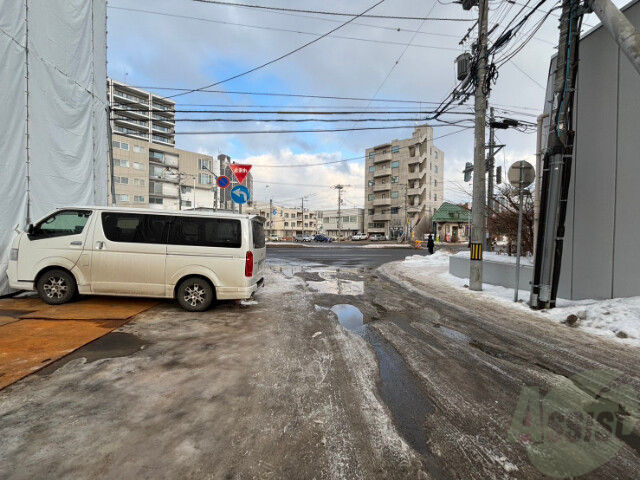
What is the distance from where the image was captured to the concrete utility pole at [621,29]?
5.11m

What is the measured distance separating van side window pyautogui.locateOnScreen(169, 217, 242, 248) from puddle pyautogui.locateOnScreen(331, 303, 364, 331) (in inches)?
97.0

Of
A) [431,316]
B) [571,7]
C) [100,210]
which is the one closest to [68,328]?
[100,210]

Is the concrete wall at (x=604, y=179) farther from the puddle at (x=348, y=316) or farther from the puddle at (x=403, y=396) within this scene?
the puddle at (x=403, y=396)

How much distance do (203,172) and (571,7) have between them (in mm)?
71229

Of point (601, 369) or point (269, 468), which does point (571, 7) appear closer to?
point (601, 369)

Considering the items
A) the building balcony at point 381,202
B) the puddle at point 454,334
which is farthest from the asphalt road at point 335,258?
the building balcony at point 381,202

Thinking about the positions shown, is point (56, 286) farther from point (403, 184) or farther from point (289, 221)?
point (289, 221)

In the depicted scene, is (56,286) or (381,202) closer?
(56,286)

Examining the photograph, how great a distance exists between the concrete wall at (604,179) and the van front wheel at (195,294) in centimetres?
823

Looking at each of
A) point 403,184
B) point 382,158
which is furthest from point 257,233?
point 382,158

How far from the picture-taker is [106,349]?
4074 mm

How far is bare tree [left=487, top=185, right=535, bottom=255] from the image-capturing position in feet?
40.2

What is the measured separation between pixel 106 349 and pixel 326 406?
3.17 meters

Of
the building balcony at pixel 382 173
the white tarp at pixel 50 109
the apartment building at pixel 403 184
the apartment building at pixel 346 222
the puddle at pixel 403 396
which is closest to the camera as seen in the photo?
the puddle at pixel 403 396
